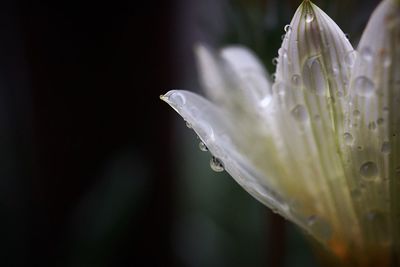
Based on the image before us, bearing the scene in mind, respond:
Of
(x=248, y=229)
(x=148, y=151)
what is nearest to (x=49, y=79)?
(x=148, y=151)

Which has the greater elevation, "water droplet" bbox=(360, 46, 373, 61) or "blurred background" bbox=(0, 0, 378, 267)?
"water droplet" bbox=(360, 46, 373, 61)

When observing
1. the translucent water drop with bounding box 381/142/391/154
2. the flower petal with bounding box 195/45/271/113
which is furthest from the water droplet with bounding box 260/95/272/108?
the translucent water drop with bounding box 381/142/391/154

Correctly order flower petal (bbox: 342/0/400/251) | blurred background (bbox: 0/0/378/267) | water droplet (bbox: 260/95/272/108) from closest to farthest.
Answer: flower petal (bbox: 342/0/400/251) < water droplet (bbox: 260/95/272/108) < blurred background (bbox: 0/0/378/267)

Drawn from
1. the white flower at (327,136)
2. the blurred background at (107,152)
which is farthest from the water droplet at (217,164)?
the blurred background at (107,152)

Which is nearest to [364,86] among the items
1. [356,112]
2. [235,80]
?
[356,112]

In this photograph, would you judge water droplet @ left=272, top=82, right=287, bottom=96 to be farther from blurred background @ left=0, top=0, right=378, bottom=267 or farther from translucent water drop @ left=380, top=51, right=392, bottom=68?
blurred background @ left=0, top=0, right=378, bottom=267
